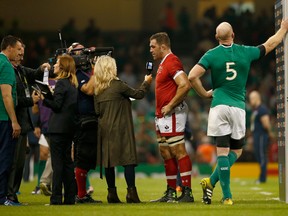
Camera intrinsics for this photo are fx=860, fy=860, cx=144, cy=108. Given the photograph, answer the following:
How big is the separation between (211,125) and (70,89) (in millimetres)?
2185

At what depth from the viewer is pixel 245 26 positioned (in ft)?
123

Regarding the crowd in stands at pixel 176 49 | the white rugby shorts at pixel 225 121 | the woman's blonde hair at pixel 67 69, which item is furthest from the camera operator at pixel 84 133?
the crowd in stands at pixel 176 49

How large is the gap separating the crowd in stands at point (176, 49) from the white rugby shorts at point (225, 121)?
1948 centimetres

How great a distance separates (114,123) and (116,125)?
4 centimetres

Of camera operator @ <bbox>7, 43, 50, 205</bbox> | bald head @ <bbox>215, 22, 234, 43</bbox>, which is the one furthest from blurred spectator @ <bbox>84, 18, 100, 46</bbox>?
bald head @ <bbox>215, 22, 234, 43</bbox>

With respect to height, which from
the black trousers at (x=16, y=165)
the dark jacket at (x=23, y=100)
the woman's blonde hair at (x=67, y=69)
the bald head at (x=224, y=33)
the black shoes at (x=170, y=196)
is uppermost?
the bald head at (x=224, y=33)

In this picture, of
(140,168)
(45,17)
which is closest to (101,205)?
(140,168)

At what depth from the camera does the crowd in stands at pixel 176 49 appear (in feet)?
109

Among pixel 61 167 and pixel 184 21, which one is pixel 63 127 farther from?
pixel 184 21

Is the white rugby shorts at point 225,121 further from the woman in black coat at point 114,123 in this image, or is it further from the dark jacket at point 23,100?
the dark jacket at point 23,100

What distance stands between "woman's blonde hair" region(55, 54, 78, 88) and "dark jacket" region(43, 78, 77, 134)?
7cm

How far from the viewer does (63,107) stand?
509 inches

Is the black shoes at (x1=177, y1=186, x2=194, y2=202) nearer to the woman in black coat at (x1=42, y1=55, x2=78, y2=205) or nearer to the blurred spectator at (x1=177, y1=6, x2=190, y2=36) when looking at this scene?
the woman in black coat at (x1=42, y1=55, x2=78, y2=205)

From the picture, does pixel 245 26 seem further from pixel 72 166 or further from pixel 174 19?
pixel 72 166
